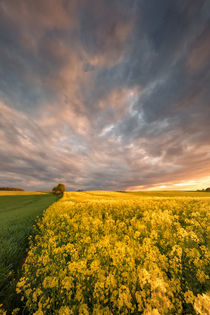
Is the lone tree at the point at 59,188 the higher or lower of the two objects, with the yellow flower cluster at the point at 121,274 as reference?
higher

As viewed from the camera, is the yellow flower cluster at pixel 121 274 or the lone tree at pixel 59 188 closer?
the yellow flower cluster at pixel 121 274

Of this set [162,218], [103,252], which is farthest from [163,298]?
[162,218]

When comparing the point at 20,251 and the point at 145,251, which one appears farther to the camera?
the point at 20,251

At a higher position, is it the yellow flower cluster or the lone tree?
the lone tree

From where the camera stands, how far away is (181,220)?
233 inches

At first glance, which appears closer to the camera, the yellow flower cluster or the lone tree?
the yellow flower cluster

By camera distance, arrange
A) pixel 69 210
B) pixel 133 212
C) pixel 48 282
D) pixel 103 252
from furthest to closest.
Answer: pixel 69 210 → pixel 133 212 → pixel 103 252 → pixel 48 282

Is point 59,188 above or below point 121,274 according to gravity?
above

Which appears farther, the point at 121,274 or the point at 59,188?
the point at 59,188

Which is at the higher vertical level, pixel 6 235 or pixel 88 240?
pixel 88 240

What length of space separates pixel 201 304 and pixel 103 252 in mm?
2354

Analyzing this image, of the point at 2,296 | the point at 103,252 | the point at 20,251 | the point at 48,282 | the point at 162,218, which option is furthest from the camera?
the point at 20,251

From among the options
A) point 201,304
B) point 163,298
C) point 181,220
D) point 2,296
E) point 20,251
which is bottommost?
point 2,296

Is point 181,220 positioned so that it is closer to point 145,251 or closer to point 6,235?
point 145,251
